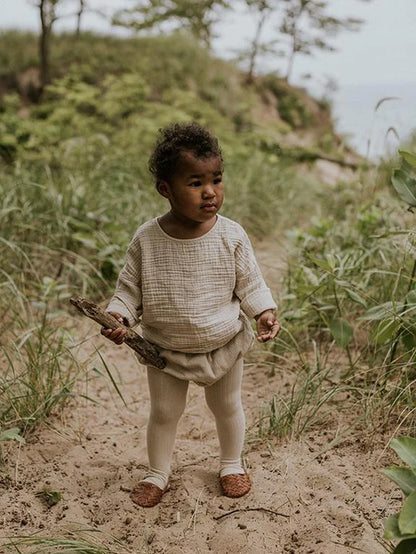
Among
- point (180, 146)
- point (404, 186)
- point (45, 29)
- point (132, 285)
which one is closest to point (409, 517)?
point (132, 285)

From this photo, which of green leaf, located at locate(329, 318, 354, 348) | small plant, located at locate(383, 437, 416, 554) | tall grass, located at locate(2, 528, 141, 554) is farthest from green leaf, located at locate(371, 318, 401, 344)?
tall grass, located at locate(2, 528, 141, 554)

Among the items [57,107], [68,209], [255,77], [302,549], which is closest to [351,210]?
[68,209]

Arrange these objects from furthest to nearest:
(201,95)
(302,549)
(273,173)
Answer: (201,95) < (273,173) < (302,549)

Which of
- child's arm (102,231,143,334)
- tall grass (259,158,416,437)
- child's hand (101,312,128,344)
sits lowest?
tall grass (259,158,416,437)

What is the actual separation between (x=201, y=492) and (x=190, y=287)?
735mm

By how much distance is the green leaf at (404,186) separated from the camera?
2.29 m

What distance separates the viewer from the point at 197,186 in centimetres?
185

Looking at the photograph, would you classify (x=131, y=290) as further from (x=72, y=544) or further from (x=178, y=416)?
(x=72, y=544)

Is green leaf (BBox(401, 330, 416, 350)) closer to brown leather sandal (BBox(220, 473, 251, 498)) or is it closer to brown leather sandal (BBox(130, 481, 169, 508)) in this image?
brown leather sandal (BBox(220, 473, 251, 498))

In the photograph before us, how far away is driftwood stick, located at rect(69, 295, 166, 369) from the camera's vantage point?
5.94ft

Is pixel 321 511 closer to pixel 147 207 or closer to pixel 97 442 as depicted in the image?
pixel 97 442

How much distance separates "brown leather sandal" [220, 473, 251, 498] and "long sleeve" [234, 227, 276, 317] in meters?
0.57

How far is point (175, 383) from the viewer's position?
2.04m

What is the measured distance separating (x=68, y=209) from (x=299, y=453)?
7.55ft
